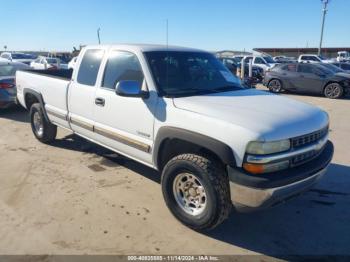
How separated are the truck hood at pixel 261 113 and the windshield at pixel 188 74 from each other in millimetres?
265

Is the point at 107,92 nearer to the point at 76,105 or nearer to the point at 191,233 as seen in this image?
the point at 76,105

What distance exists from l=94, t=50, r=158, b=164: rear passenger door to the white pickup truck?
0.04 feet

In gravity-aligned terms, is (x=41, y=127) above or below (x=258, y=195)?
below

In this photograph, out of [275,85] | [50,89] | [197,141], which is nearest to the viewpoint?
[197,141]

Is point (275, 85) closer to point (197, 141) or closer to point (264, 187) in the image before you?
point (197, 141)

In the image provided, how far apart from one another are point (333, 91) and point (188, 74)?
11.8 meters

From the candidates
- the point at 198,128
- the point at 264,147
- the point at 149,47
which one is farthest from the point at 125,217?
the point at 149,47

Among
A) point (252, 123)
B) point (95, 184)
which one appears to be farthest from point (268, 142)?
point (95, 184)

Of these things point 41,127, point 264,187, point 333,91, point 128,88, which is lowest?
point 333,91

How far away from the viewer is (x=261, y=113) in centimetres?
341

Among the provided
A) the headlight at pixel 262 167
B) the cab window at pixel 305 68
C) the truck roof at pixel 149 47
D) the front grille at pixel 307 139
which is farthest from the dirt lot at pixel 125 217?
the cab window at pixel 305 68

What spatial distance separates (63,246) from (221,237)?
1.61 m

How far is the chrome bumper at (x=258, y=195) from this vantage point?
307 centimetres

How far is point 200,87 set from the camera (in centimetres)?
425
